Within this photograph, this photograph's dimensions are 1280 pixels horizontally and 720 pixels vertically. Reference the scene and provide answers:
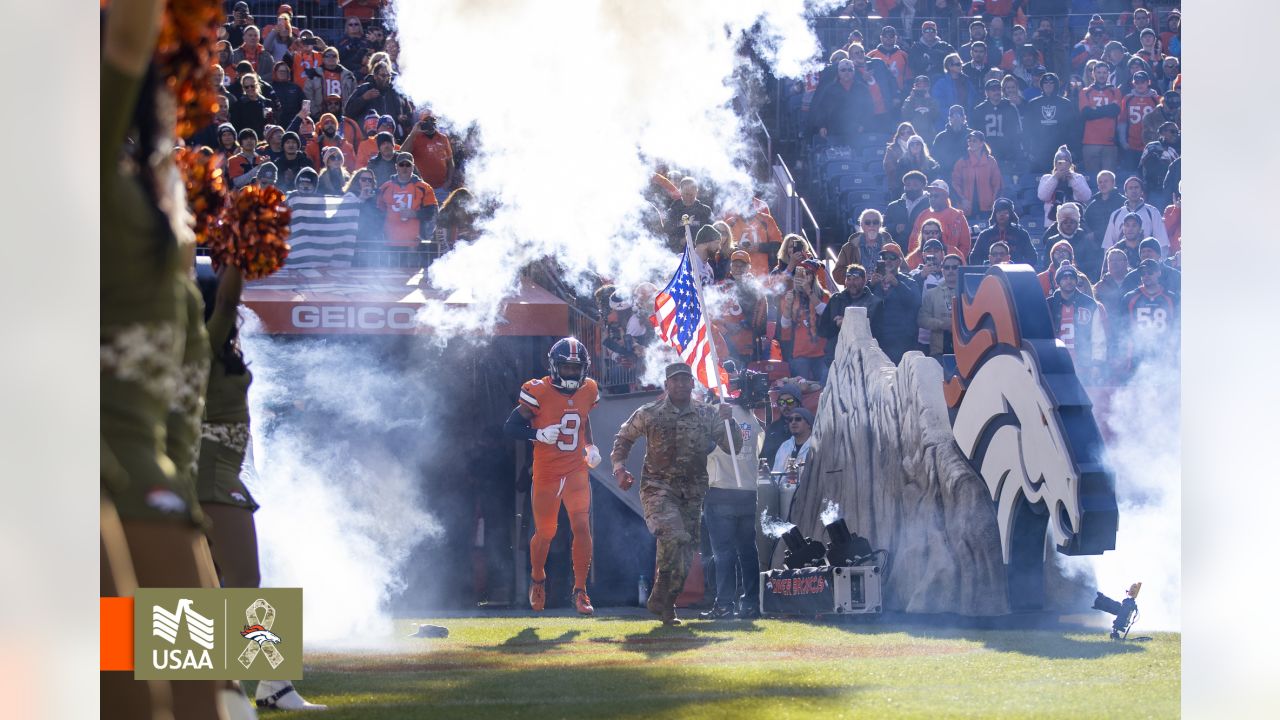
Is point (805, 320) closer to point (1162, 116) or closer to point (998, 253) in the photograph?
point (998, 253)

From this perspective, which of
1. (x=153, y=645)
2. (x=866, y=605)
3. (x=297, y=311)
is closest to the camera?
(x=153, y=645)

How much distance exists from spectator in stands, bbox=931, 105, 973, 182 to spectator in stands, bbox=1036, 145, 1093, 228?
15.0 inches

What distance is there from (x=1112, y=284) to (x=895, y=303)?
2.94ft

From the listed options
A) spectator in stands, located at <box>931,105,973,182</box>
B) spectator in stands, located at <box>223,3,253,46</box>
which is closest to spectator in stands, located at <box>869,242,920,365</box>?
spectator in stands, located at <box>931,105,973,182</box>

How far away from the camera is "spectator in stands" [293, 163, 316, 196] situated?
19.1ft

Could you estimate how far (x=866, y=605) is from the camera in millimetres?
6270

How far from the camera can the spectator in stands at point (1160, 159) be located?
19.9 feet

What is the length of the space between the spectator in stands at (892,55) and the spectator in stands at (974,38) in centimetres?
32

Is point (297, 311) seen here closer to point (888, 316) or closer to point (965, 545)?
point (888, 316)

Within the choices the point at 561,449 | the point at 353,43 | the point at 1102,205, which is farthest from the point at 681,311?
the point at 1102,205

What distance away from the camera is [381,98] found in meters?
6.13
